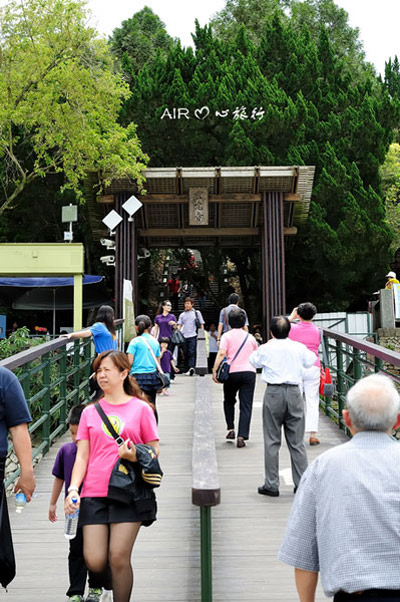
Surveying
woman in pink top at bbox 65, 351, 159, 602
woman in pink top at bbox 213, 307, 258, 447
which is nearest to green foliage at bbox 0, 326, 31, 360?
woman in pink top at bbox 213, 307, 258, 447

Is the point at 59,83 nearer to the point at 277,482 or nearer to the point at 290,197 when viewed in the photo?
the point at 290,197

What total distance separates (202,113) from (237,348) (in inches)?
643

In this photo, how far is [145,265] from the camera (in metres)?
25.3

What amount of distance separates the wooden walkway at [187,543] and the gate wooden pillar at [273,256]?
829cm

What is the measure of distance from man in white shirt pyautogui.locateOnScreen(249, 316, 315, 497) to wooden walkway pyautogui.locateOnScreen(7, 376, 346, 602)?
0.42 m

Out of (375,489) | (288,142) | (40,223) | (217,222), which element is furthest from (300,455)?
(40,223)

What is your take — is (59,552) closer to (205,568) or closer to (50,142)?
(205,568)

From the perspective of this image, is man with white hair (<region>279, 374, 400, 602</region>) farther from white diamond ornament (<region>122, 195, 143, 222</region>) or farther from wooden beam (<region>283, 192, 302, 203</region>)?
wooden beam (<region>283, 192, 302, 203</region>)

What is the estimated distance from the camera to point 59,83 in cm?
1609

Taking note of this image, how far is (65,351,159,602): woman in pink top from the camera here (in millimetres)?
3354

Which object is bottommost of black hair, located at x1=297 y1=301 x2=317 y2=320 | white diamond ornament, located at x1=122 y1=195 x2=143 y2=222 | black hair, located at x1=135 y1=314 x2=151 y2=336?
black hair, located at x1=135 y1=314 x2=151 y2=336

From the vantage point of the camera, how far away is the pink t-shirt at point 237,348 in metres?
7.35

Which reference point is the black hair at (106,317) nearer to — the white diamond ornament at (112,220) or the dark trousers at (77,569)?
the dark trousers at (77,569)

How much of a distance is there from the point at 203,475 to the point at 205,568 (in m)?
0.48
